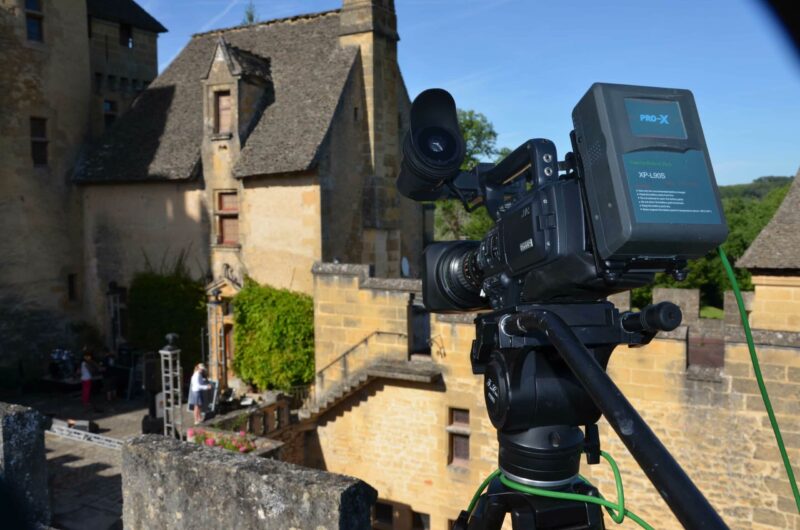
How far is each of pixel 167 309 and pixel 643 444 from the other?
63.0 ft

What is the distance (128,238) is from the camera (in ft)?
65.8

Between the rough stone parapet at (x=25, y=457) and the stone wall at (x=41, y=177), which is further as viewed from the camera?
the stone wall at (x=41, y=177)

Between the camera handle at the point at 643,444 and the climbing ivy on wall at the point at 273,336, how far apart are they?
15.1 meters

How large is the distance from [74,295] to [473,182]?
825 inches

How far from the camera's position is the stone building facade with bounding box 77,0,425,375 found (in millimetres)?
17047

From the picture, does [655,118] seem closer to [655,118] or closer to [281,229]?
[655,118]

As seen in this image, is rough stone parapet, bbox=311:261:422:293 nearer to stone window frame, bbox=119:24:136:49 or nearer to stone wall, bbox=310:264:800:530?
stone wall, bbox=310:264:800:530

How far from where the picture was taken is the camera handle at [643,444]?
3.63 feet

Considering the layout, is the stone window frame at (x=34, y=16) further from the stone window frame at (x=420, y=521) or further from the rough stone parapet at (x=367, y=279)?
the stone window frame at (x=420, y=521)

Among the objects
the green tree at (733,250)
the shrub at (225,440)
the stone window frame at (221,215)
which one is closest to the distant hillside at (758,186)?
the green tree at (733,250)

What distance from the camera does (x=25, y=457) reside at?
17.3ft

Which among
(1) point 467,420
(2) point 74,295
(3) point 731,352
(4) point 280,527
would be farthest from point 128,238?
(4) point 280,527

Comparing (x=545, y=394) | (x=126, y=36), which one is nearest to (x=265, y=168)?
(x=126, y=36)

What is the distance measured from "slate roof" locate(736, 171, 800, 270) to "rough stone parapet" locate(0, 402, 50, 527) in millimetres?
13804
